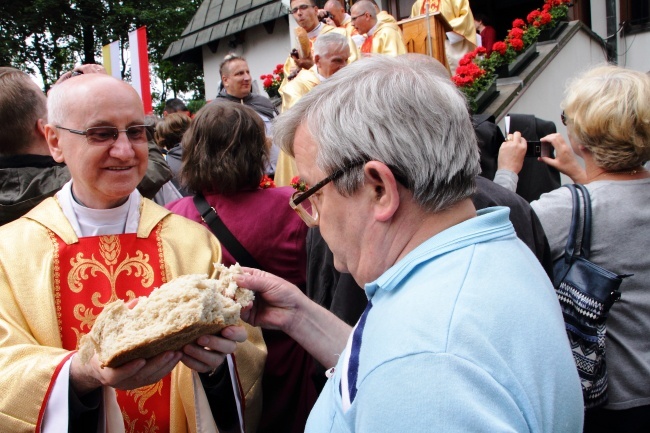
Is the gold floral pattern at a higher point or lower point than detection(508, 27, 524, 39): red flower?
lower

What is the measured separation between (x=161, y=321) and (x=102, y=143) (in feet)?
2.96

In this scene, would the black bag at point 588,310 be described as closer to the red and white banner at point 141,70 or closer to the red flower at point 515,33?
the red and white banner at point 141,70

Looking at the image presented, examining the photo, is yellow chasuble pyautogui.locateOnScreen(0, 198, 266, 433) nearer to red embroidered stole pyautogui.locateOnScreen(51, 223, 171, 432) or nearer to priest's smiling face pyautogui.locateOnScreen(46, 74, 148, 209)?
red embroidered stole pyautogui.locateOnScreen(51, 223, 171, 432)

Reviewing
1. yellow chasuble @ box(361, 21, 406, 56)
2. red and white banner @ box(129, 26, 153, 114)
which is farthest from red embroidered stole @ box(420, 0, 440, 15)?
red and white banner @ box(129, 26, 153, 114)

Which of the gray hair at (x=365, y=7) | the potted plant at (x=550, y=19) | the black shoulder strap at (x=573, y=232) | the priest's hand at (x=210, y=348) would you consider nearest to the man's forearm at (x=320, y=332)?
the priest's hand at (x=210, y=348)

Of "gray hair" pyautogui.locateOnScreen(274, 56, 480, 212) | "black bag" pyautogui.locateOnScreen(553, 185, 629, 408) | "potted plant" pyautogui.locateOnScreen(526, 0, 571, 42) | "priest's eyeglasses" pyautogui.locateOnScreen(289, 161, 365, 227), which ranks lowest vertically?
"black bag" pyautogui.locateOnScreen(553, 185, 629, 408)

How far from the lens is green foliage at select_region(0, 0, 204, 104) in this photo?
27.2m

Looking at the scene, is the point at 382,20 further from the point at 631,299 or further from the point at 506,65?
the point at 631,299

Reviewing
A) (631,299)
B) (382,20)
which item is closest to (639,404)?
(631,299)

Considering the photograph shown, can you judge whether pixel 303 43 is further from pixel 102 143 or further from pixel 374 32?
pixel 102 143

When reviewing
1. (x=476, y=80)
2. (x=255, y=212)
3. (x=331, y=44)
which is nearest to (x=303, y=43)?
(x=476, y=80)

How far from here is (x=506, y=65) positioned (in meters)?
8.48

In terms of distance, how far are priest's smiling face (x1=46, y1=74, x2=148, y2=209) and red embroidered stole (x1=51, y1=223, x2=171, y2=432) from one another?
0.20m

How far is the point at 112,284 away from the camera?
2.26m
